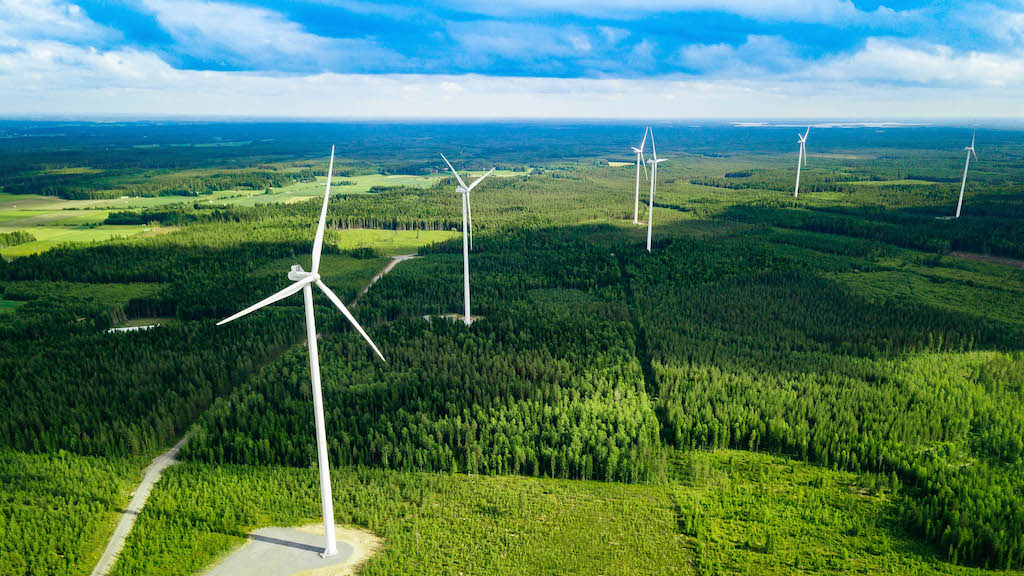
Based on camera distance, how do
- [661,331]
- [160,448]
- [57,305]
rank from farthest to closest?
1. [57,305]
2. [661,331]
3. [160,448]

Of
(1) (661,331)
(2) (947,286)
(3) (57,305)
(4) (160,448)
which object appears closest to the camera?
(4) (160,448)

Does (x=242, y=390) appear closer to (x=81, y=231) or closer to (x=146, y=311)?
(x=146, y=311)

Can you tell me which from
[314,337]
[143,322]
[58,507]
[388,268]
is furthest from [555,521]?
[388,268]

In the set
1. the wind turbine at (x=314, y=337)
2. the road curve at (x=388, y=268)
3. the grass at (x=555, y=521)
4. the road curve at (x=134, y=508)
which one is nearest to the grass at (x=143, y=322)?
the road curve at (x=388, y=268)

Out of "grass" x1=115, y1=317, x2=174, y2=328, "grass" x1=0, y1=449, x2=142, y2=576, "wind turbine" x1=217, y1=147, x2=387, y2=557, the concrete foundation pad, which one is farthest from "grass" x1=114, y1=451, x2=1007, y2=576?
"grass" x1=115, y1=317, x2=174, y2=328

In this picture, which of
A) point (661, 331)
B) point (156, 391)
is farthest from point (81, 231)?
point (661, 331)

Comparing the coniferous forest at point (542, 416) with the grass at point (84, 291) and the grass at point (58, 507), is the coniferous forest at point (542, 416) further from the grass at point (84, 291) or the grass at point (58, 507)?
the grass at point (84, 291)
